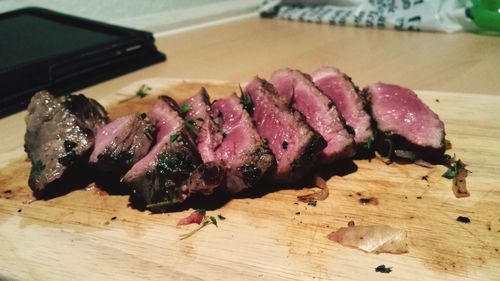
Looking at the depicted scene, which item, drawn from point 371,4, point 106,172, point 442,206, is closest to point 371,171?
point 442,206

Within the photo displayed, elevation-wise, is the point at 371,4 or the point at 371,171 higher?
the point at 371,4

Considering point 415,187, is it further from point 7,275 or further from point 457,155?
point 7,275

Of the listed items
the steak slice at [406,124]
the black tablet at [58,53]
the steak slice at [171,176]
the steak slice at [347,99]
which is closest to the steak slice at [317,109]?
the steak slice at [347,99]

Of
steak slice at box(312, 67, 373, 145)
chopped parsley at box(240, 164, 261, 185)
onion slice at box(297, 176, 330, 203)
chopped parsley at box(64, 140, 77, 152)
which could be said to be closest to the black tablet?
chopped parsley at box(64, 140, 77, 152)

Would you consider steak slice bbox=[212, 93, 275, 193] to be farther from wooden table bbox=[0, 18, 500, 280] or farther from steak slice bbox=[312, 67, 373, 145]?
steak slice bbox=[312, 67, 373, 145]

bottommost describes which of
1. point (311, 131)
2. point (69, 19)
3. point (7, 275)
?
point (7, 275)

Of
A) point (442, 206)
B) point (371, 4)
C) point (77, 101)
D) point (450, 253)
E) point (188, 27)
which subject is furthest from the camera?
point (188, 27)
